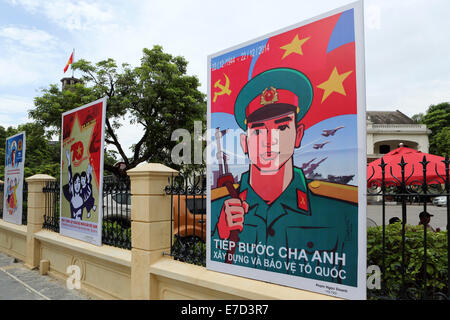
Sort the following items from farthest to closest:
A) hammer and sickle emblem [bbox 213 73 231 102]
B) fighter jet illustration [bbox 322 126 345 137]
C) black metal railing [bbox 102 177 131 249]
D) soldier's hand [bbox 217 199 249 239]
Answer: black metal railing [bbox 102 177 131 249] < hammer and sickle emblem [bbox 213 73 231 102] < soldier's hand [bbox 217 199 249 239] < fighter jet illustration [bbox 322 126 345 137]

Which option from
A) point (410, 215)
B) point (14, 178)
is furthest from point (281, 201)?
point (410, 215)

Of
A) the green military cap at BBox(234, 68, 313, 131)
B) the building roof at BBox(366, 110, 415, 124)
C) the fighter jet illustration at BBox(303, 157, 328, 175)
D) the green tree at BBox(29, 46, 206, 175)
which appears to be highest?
the building roof at BBox(366, 110, 415, 124)

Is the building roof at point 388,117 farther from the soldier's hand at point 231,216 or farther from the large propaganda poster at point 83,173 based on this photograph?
the soldier's hand at point 231,216

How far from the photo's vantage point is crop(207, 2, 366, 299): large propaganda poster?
3.00 m

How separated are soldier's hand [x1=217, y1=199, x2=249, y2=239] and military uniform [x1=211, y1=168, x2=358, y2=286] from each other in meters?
0.08

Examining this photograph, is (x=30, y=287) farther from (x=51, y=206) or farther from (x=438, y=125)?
(x=438, y=125)

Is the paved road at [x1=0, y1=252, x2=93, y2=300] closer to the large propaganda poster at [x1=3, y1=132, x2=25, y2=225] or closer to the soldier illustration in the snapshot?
the large propaganda poster at [x1=3, y1=132, x2=25, y2=225]

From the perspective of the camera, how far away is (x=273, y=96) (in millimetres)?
3557

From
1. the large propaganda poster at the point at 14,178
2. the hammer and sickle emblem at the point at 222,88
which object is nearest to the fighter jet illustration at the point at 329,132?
the hammer and sickle emblem at the point at 222,88

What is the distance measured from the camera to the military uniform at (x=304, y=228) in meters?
3.00

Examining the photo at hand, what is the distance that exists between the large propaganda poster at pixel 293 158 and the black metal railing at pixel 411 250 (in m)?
0.33

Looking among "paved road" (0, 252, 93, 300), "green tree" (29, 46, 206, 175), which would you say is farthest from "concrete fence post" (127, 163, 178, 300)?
"green tree" (29, 46, 206, 175)
